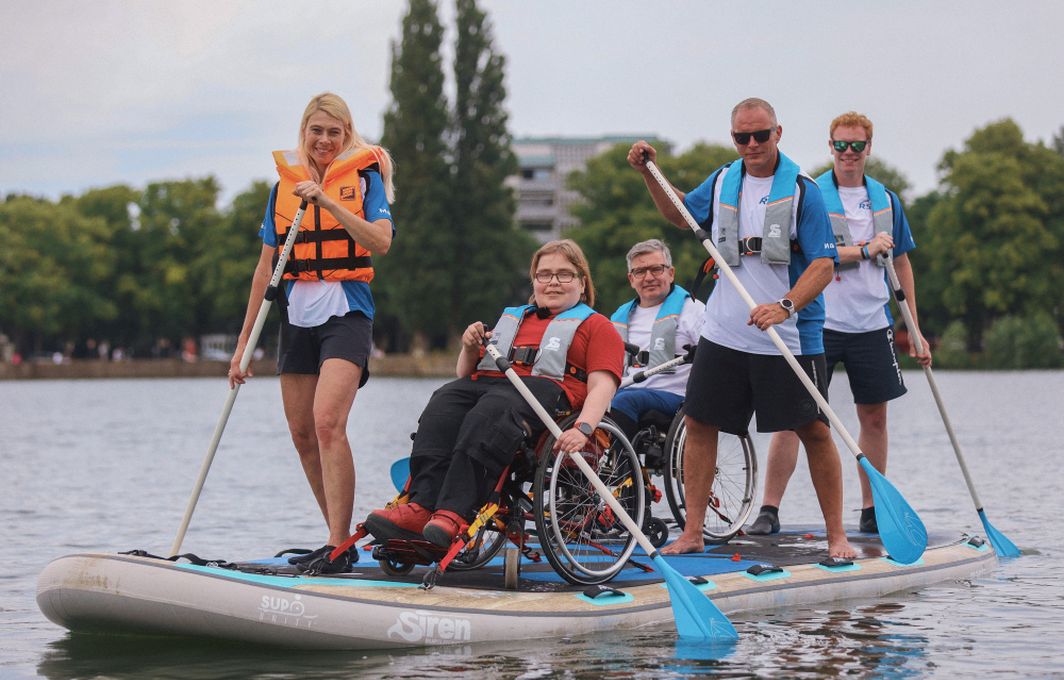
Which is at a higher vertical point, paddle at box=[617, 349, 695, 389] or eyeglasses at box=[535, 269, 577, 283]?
eyeglasses at box=[535, 269, 577, 283]

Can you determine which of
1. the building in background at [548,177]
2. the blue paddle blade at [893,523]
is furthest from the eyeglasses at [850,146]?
the building in background at [548,177]

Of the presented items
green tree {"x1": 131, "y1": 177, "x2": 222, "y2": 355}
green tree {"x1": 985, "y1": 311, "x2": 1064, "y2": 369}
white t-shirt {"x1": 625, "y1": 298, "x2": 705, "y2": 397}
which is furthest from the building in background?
white t-shirt {"x1": 625, "y1": 298, "x2": 705, "y2": 397}

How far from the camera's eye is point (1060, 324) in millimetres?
77375

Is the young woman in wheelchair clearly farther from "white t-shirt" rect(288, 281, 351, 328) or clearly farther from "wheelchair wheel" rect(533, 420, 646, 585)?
"white t-shirt" rect(288, 281, 351, 328)

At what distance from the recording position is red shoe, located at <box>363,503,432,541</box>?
7.21 meters

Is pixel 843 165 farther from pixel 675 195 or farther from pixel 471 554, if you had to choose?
pixel 471 554

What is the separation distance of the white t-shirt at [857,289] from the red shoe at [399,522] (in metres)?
3.50

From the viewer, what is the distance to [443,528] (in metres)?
7.11

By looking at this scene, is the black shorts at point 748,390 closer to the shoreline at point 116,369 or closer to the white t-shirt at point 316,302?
the white t-shirt at point 316,302

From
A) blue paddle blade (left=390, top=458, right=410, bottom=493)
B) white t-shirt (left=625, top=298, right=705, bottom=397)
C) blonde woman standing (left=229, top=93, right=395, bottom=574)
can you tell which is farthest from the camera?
white t-shirt (left=625, top=298, right=705, bottom=397)

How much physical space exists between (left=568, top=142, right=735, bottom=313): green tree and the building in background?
4459 cm

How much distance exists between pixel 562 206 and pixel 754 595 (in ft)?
396

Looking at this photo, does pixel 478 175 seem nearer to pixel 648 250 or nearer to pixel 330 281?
pixel 648 250

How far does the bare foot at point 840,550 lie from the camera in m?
8.90
